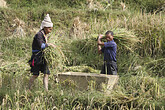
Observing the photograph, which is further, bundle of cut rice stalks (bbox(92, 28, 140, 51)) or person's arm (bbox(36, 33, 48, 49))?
bundle of cut rice stalks (bbox(92, 28, 140, 51))

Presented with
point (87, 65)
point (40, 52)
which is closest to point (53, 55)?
point (40, 52)

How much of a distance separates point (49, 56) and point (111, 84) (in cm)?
119

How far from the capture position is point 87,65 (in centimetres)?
616

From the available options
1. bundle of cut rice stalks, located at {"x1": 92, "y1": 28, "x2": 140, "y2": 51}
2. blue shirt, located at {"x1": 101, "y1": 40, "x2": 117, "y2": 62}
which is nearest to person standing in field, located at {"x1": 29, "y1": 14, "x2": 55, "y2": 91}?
blue shirt, located at {"x1": 101, "y1": 40, "x2": 117, "y2": 62}

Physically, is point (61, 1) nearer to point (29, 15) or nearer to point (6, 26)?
point (29, 15)

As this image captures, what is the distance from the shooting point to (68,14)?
10.7 meters

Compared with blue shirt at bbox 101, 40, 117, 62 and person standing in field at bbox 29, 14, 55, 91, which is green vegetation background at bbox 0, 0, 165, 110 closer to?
person standing in field at bbox 29, 14, 55, 91

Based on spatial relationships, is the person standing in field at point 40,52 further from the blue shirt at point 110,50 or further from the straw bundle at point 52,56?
the blue shirt at point 110,50

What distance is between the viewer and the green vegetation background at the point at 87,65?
3637 mm

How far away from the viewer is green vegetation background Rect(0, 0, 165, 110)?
3.64 metres

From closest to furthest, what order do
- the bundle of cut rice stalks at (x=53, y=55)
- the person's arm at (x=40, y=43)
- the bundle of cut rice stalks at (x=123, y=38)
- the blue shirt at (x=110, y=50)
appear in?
1. the person's arm at (x=40, y=43)
2. the bundle of cut rice stalks at (x=53, y=55)
3. the blue shirt at (x=110, y=50)
4. the bundle of cut rice stalks at (x=123, y=38)

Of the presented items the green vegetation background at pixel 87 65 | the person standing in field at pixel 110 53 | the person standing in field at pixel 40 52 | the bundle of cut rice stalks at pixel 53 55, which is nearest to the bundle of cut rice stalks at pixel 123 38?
the green vegetation background at pixel 87 65

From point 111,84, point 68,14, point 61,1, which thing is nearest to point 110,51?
point 111,84

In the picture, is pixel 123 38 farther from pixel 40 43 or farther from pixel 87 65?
pixel 40 43
